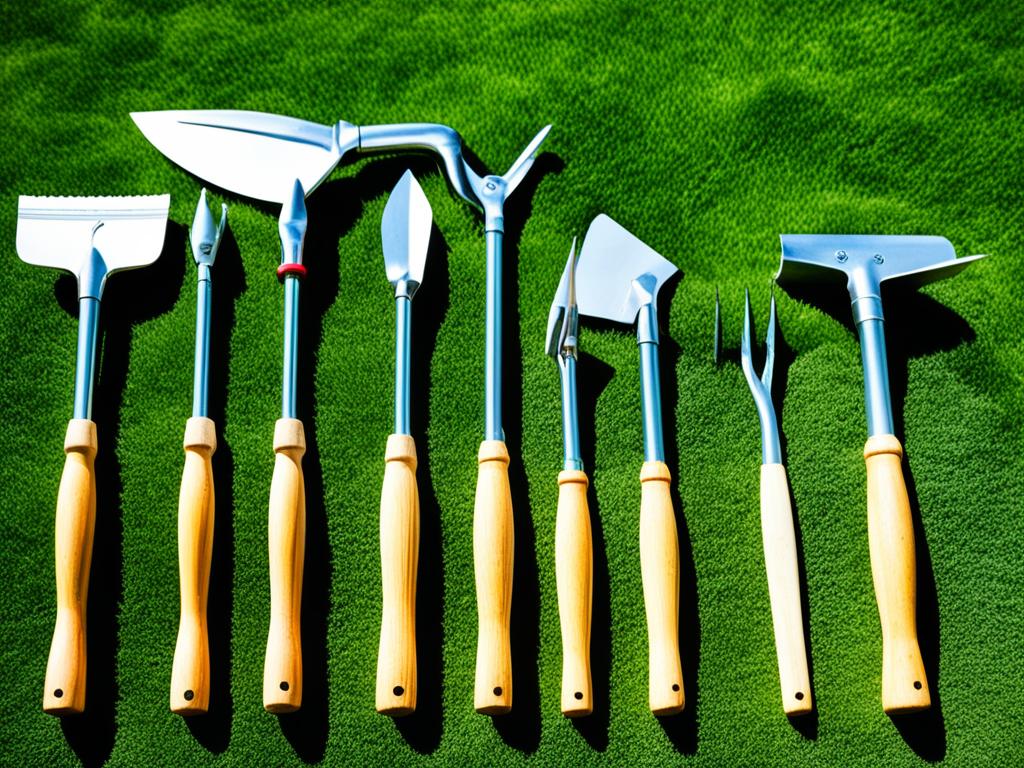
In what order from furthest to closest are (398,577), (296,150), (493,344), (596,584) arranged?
(296,150) → (493,344) → (596,584) → (398,577)

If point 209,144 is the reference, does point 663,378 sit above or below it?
below

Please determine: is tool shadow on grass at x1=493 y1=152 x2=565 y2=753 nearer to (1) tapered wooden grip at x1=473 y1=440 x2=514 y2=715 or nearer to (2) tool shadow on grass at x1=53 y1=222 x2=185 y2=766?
(1) tapered wooden grip at x1=473 y1=440 x2=514 y2=715

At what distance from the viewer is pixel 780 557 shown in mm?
2303

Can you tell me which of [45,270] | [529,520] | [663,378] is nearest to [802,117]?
[663,378]

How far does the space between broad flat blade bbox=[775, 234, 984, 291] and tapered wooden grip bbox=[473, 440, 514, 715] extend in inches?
34.9

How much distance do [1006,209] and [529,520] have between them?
149cm

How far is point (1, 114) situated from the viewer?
2850mm

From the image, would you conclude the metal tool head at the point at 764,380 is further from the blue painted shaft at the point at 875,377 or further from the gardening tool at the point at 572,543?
the gardening tool at the point at 572,543

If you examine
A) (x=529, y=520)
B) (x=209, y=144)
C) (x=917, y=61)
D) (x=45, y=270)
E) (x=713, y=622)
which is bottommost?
(x=713, y=622)

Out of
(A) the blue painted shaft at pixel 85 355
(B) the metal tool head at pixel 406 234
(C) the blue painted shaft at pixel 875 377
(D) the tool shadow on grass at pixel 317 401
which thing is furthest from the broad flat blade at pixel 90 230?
(C) the blue painted shaft at pixel 875 377

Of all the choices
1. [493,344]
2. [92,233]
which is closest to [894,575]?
[493,344]

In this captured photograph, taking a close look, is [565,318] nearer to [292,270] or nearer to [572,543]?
[572,543]

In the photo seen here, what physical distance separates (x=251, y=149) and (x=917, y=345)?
1.76m

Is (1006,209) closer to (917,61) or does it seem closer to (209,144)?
(917,61)
